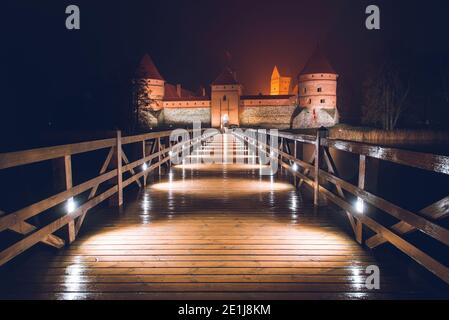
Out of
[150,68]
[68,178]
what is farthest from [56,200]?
[150,68]

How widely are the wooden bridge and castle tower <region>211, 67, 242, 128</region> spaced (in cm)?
6018

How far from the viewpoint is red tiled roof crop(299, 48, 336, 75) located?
64000 millimetres

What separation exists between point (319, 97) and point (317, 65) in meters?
5.87

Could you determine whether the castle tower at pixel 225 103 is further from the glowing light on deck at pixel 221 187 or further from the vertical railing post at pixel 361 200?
the vertical railing post at pixel 361 200

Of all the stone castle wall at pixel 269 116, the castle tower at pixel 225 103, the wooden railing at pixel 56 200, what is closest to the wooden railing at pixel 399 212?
the wooden railing at pixel 56 200

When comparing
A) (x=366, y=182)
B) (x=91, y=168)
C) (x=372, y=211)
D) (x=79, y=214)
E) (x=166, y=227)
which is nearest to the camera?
(x=366, y=182)

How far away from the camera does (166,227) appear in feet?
17.1

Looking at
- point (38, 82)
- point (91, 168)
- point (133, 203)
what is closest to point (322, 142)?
point (133, 203)

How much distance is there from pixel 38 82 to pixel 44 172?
24005 mm

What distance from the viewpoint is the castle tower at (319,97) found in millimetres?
63031

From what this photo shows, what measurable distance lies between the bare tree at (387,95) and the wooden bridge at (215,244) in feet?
135

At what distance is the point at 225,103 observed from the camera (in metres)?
67.5

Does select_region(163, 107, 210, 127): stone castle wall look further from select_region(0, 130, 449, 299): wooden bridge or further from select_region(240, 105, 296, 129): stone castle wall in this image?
select_region(0, 130, 449, 299): wooden bridge
